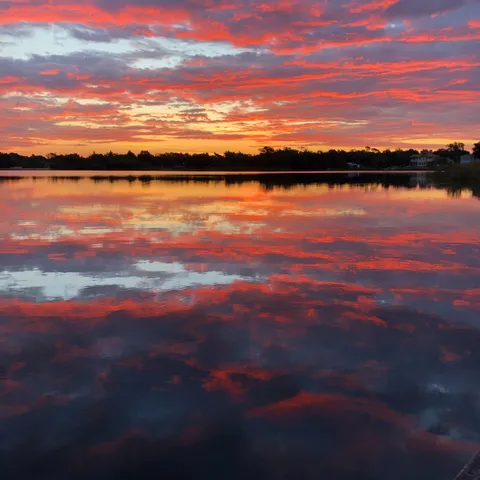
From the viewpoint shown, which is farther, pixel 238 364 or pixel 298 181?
pixel 298 181

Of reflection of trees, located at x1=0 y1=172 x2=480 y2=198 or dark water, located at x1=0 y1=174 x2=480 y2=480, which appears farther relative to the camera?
reflection of trees, located at x1=0 y1=172 x2=480 y2=198

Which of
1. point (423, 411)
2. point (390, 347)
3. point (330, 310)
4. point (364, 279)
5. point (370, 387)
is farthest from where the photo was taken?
point (364, 279)

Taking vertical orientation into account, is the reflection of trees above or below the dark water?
above

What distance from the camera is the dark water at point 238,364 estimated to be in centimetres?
595

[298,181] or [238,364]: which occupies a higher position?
[298,181]

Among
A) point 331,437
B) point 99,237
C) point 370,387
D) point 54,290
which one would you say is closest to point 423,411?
point 370,387

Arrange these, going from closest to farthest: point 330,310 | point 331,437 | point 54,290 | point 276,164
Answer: point 331,437
point 330,310
point 54,290
point 276,164

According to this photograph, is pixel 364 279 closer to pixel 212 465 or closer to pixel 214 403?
pixel 214 403

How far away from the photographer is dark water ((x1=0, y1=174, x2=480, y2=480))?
5953mm

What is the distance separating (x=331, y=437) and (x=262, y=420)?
88 centimetres

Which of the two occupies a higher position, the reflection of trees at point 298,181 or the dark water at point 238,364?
the reflection of trees at point 298,181

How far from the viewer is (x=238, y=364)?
27.3ft

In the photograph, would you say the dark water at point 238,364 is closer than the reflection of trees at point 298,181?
Yes

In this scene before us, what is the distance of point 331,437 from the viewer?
248 inches
